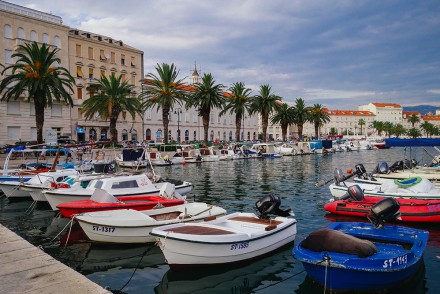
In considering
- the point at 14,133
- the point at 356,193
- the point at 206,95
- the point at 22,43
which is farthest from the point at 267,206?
the point at 22,43

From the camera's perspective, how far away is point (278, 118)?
85.9m

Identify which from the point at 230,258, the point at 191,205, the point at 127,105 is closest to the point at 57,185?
the point at 191,205

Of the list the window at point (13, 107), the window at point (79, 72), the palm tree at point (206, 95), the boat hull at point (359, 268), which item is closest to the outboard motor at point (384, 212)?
the boat hull at point (359, 268)

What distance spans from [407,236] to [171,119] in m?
81.6

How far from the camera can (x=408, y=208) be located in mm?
15250

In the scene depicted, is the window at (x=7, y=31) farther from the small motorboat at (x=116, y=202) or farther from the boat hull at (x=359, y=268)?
the boat hull at (x=359, y=268)

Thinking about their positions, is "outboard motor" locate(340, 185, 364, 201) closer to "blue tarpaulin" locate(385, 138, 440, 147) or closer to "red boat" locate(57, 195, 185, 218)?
"red boat" locate(57, 195, 185, 218)

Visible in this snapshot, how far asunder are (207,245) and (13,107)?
57517mm

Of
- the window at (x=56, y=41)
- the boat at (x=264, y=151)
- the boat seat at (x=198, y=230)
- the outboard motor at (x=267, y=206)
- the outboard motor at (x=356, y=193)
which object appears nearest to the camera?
the boat seat at (x=198, y=230)

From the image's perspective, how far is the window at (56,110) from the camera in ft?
203

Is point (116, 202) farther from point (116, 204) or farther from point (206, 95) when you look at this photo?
point (206, 95)

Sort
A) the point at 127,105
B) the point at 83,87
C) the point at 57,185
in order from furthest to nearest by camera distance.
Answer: the point at 83,87
the point at 127,105
the point at 57,185

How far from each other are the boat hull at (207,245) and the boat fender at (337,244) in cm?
187

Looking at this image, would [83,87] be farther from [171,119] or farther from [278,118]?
[278,118]
